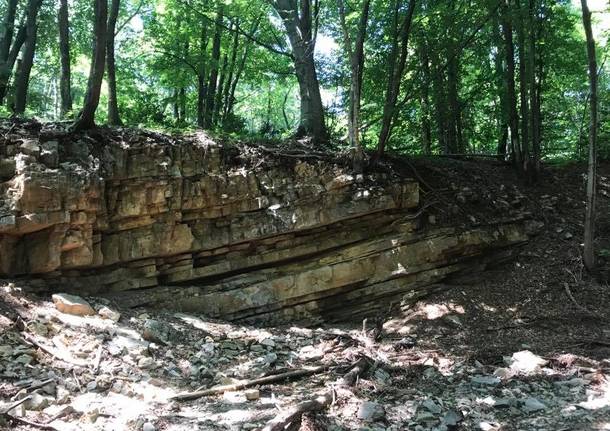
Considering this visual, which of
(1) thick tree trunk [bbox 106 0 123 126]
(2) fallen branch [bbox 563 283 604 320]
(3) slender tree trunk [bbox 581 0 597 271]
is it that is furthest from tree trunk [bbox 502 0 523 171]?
(1) thick tree trunk [bbox 106 0 123 126]

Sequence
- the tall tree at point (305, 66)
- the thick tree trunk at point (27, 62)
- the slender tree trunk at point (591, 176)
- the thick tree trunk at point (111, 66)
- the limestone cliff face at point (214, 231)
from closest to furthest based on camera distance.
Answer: the limestone cliff face at point (214, 231)
the slender tree trunk at point (591, 176)
the thick tree trunk at point (111, 66)
the tall tree at point (305, 66)
the thick tree trunk at point (27, 62)

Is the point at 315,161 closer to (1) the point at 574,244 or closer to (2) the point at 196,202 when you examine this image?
(2) the point at 196,202

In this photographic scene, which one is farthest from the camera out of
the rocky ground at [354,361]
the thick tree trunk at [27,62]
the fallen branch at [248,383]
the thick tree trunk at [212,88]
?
the thick tree trunk at [212,88]

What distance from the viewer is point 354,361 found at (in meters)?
6.29

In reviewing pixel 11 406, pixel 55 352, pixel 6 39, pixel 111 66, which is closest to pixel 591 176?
pixel 55 352

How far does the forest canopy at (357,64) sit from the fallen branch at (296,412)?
19.9ft

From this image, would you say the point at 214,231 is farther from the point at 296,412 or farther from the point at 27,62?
the point at 27,62

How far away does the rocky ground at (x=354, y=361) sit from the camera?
15.3 ft

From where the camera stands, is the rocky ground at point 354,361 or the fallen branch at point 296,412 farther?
the rocky ground at point 354,361

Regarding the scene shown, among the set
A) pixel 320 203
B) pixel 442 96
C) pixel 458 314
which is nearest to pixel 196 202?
pixel 320 203

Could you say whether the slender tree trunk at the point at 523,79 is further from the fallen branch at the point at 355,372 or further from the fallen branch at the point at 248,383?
the fallen branch at the point at 248,383

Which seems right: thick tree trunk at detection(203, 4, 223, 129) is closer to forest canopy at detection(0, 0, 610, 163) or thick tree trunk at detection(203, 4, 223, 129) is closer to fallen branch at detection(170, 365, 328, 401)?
forest canopy at detection(0, 0, 610, 163)

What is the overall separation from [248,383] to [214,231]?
390cm

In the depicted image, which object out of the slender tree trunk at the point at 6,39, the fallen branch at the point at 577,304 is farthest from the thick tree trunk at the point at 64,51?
the fallen branch at the point at 577,304
